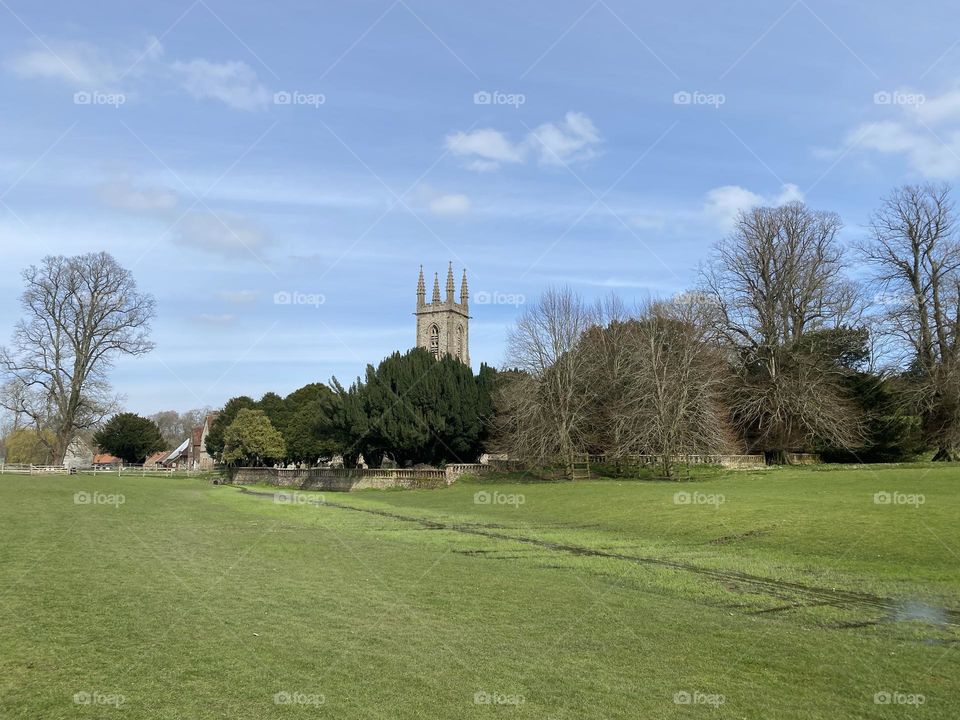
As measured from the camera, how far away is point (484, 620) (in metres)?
9.65

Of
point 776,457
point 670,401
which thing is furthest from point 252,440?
point 776,457

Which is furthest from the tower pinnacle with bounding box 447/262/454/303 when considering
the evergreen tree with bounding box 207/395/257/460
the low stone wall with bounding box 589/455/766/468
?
the low stone wall with bounding box 589/455/766/468

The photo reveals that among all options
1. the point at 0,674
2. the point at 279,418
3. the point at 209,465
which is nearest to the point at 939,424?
the point at 0,674

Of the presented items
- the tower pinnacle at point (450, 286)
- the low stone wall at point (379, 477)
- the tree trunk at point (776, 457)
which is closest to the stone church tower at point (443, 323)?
the tower pinnacle at point (450, 286)

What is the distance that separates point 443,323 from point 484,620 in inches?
4280

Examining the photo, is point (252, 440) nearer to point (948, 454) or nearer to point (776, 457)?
point (776, 457)

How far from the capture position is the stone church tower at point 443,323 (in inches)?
4609

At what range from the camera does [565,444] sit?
1800 inches

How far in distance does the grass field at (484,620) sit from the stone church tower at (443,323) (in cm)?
9540

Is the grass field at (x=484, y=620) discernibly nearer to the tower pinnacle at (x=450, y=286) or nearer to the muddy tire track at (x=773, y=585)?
the muddy tire track at (x=773, y=585)

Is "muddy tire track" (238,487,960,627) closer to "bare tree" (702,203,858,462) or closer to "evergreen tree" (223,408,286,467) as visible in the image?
"bare tree" (702,203,858,462)

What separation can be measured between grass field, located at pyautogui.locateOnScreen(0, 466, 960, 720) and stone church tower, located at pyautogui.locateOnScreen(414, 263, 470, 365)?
95404 mm

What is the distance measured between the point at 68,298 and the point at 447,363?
3010cm

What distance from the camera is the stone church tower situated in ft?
384
